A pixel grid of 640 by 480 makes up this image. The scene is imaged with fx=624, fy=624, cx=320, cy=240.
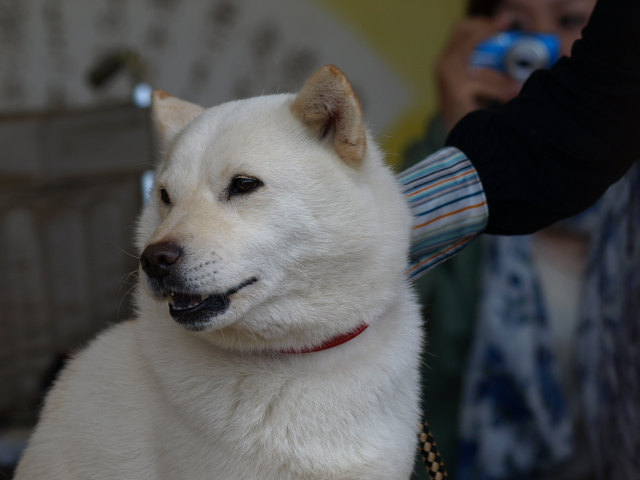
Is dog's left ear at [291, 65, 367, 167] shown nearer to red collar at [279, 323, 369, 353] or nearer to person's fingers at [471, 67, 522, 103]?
red collar at [279, 323, 369, 353]

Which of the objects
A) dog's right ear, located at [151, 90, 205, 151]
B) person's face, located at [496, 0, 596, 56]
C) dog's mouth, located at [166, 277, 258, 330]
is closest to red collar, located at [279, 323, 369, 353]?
dog's mouth, located at [166, 277, 258, 330]

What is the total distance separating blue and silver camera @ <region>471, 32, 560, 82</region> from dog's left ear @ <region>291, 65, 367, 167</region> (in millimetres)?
1938

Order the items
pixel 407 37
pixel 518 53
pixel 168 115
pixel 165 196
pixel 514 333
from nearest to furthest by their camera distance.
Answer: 1. pixel 165 196
2. pixel 168 115
3. pixel 514 333
4. pixel 518 53
5. pixel 407 37

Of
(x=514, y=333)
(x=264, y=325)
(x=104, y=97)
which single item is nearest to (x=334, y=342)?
(x=264, y=325)

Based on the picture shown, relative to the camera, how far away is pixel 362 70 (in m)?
3.42

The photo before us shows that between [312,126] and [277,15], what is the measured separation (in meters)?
2.32

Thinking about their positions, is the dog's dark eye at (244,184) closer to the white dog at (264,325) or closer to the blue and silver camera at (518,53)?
the white dog at (264,325)

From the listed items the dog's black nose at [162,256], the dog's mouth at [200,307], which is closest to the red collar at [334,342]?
the dog's mouth at [200,307]

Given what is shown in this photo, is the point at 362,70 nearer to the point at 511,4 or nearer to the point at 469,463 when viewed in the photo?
the point at 511,4

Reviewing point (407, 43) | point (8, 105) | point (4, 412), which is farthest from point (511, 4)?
point (4, 412)

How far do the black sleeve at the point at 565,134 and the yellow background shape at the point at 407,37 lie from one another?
1828 millimetres

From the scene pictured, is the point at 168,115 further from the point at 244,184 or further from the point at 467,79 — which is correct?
the point at 467,79

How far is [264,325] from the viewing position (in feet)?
4.14

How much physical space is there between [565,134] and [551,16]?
1.86 m
